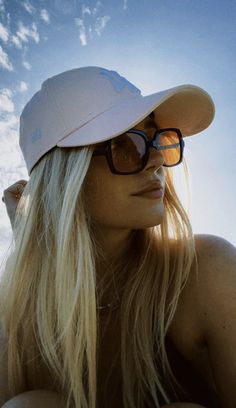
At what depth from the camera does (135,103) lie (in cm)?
155

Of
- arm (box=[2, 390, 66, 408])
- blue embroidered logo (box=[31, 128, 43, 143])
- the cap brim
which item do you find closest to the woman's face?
the cap brim

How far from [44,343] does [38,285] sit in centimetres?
26

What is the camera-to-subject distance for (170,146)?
1812 millimetres

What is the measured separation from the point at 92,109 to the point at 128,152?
0.86 ft

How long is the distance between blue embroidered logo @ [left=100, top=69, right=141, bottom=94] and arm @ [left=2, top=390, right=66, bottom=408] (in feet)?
4.48

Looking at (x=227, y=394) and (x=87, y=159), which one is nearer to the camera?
(x=227, y=394)

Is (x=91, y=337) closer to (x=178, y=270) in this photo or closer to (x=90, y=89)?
(x=178, y=270)

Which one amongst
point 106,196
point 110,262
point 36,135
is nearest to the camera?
point 106,196

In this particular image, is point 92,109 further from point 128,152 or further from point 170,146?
point 170,146

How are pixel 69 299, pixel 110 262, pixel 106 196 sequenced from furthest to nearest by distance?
pixel 110 262
pixel 106 196
pixel 69 299

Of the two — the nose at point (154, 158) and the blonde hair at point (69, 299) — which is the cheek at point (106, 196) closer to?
the blonde hair at point (69, 299)

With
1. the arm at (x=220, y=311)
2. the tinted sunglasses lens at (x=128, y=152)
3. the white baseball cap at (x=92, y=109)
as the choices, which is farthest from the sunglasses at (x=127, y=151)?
the arm at (x=220, y=311)

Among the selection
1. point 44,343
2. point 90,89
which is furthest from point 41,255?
point 90,89

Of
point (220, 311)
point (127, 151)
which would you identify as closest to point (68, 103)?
→ point (127, 151)
